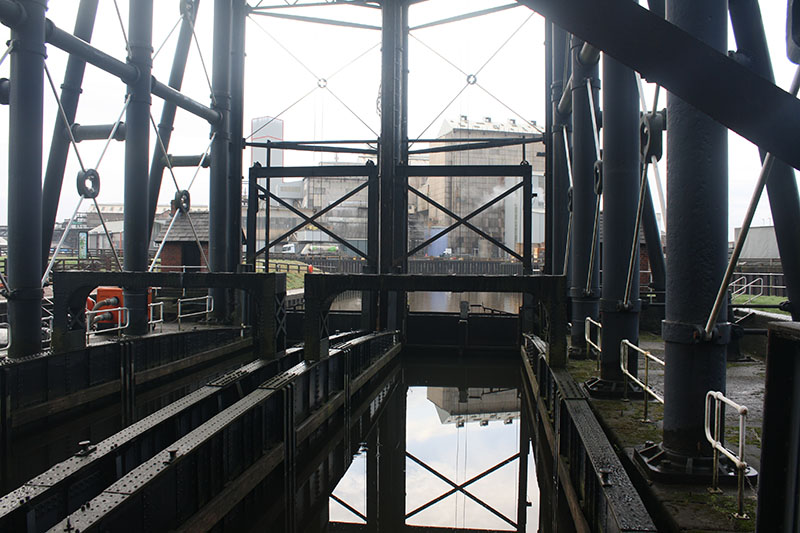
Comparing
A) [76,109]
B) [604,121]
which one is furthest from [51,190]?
[604,121]

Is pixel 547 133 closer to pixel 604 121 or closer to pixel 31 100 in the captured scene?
pixel 604 121

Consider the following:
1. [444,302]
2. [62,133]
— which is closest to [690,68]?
[62,133]

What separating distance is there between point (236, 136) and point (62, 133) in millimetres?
6321

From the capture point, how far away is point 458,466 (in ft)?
31.0

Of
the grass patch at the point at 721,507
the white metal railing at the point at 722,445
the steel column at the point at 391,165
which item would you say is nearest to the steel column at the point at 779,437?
the white metal railing at the point at 722,445

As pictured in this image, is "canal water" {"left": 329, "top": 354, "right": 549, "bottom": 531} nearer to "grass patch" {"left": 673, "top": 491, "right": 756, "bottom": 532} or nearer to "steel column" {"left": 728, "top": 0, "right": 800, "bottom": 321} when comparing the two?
"grass patch" {"left": 673, "top": 491, "right": 756, "bottom": 532}

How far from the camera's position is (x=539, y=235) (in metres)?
52.9

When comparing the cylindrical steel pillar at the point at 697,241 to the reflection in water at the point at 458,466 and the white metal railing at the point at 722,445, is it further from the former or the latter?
the reflection in water at the point at 458,466

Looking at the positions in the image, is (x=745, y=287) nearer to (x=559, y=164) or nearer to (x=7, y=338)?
(x=559, y=164)

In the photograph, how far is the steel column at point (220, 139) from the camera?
17.4m

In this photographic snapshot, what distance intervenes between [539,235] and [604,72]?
45766 millimetres

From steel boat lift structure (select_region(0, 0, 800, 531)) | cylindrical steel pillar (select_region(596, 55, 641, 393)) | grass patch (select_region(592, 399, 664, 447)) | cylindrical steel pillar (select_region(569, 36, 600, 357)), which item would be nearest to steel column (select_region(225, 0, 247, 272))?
steel boat lift structure (select_region(0, 0, 800, 531))

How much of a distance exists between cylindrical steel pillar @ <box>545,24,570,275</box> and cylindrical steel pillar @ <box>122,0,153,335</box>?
34.8 ft

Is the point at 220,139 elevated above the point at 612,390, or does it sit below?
above
